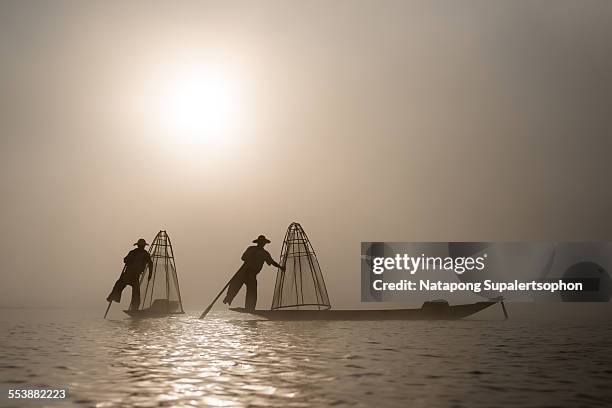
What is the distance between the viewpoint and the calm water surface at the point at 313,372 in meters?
7.36

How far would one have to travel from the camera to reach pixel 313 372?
9.58m

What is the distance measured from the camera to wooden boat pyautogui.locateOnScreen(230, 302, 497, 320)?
24.8 m

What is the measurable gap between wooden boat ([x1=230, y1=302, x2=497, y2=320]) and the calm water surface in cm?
890

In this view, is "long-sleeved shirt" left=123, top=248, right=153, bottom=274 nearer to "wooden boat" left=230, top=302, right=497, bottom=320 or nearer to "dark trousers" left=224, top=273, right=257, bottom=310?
"dark trousers" left=224, top=273, right=257, bottom=310

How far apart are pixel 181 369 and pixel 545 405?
17.3 feet

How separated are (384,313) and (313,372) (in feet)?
56.0

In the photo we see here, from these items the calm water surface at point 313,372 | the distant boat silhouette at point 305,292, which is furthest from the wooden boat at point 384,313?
the calm water surface at point 313,372

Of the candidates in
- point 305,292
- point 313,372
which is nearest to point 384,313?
point 305,292

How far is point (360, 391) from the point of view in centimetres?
789

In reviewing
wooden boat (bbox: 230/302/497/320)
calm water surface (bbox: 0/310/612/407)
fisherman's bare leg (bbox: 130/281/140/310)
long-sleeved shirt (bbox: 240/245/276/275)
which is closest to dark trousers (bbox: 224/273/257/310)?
long-sleeved shirt (bbox: 240/245/276/275)

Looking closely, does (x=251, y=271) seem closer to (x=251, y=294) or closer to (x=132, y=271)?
(x=251, y=294)

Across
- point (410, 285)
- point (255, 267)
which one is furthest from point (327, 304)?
point (410, 285)

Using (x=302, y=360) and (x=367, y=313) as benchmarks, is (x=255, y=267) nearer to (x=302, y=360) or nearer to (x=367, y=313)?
(x=367, y=313)

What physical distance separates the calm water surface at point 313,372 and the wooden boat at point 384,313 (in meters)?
8.90
